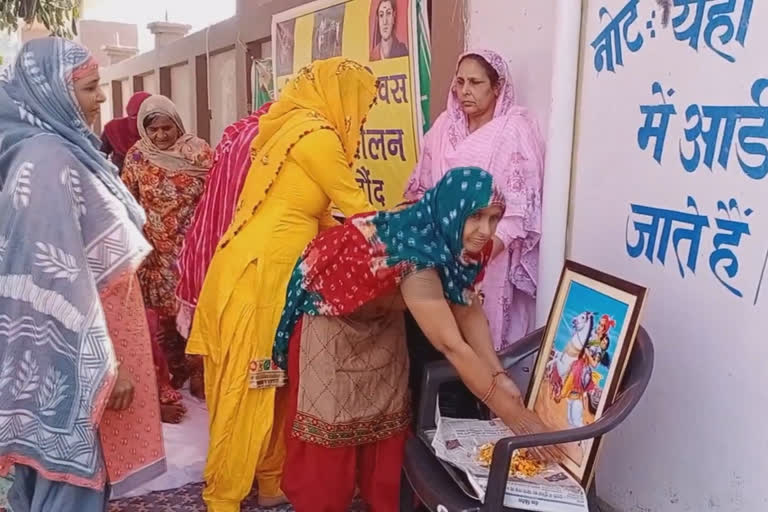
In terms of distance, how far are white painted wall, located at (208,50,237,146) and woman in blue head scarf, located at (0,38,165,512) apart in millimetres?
4232

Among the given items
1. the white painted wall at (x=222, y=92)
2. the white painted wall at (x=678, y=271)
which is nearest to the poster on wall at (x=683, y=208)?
the white painted wall at (x=678, y=271)

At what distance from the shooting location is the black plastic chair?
159cm

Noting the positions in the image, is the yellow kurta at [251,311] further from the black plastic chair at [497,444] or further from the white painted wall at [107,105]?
the white painted wall at [107,105]

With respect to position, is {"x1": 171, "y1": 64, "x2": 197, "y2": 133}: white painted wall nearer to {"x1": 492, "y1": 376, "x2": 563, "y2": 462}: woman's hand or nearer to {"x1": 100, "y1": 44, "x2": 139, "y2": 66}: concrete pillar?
{"x1": 100, "y1": 44, "x2": 139, "y2": 66}: concrete pillar

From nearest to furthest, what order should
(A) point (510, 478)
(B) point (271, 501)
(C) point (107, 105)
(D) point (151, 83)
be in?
(A) point (510, 478), (B) point (271, 501), (D) point (151, 83), (C) point (107, 105)

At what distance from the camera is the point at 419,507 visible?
222cm

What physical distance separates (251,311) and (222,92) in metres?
4.48

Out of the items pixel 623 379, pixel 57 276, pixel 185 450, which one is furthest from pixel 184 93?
pixel 623 379

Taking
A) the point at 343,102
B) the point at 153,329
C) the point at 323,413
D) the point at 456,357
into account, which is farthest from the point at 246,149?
the point at 456,357

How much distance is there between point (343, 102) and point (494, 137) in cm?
51

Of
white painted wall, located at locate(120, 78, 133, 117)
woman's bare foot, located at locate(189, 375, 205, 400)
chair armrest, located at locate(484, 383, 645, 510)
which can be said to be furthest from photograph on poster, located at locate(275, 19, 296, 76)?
white painted wall, located at locate(120, 78, 133, 117)

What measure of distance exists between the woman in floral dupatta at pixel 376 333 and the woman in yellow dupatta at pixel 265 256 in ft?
0.53

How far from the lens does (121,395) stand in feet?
6.19

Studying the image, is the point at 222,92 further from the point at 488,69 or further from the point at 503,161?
the point at 503,161
